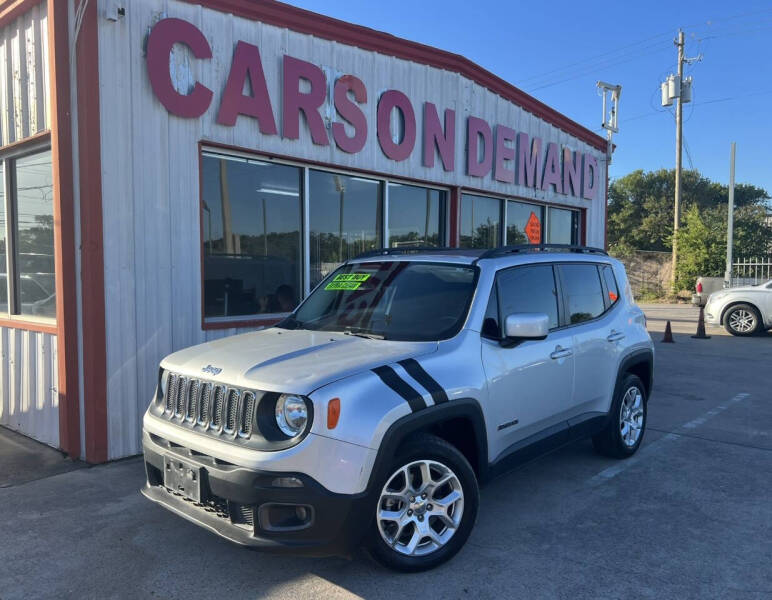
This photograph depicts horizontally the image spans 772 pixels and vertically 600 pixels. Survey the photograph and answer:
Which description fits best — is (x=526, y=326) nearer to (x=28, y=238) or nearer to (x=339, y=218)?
(x=339, y=218)

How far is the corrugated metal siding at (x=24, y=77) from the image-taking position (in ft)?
18.2

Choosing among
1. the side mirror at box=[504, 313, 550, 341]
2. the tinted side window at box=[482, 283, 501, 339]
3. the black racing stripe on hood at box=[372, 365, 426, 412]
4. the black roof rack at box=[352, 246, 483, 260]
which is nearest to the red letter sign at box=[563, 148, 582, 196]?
the black roof rack at box=[352, 246, 483, 260]

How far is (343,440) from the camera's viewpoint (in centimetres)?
293

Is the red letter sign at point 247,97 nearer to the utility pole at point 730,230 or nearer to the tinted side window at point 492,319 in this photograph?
the tinted side window at point 492,319

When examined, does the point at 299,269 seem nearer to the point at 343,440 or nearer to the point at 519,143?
the point at 343,440

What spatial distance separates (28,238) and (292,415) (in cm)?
475

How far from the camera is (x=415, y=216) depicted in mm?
8789

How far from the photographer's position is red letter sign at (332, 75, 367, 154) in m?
7.21

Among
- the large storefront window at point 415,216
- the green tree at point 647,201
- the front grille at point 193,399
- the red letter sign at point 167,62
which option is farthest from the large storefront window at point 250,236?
the green tree at point 647,201

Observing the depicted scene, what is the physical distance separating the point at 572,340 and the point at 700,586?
6.06ft

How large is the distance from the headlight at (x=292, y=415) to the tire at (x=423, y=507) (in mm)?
506

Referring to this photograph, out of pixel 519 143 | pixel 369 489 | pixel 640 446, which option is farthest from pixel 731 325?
pixel 369 489

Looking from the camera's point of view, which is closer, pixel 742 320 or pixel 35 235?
pixel 35 235

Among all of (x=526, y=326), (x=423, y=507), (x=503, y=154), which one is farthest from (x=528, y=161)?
(x=423, y=507)
